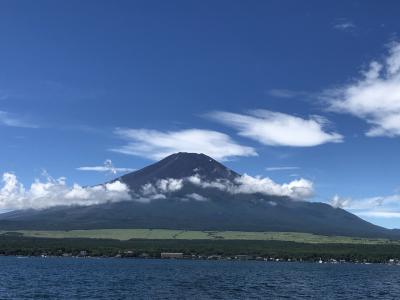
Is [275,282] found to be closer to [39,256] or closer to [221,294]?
[221,294]

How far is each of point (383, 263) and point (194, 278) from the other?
10467cm

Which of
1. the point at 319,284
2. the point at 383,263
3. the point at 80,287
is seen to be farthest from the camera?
the point at 383,263

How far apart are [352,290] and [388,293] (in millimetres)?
5955

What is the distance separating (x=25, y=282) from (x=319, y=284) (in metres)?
45.3

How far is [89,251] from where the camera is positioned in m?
196

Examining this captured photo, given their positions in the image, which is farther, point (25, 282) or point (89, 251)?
point (89, 251)

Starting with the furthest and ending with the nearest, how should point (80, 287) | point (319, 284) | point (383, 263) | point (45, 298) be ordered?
point (383, 263) < point (319, 284) < point (80, 287) < point (45, 298)

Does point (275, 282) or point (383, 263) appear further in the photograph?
point (383, 263)

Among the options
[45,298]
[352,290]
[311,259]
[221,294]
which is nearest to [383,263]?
[311,259]

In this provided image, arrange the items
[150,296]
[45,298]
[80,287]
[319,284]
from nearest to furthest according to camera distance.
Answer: [45,298] → [150,296] → [80,287] → [319,284]

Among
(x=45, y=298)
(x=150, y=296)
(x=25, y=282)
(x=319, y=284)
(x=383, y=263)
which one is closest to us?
(x=45, y=298)

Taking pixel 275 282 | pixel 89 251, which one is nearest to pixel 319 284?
pixel 275 282

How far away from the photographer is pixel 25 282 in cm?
8788

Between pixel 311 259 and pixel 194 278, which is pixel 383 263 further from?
pixel 194 278
